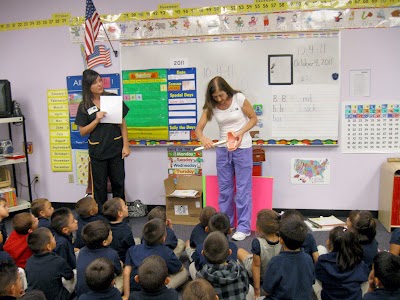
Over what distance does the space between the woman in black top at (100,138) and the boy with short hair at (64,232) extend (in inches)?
41.2

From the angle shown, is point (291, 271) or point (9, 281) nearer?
point (9, 281)

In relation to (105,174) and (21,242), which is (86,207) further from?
(105,174)

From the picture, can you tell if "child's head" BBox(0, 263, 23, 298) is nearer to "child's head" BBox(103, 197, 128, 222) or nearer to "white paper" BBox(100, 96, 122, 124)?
"child's head" BBox(103, 197, 128, 222)

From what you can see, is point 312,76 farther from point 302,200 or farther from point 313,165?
point 302,200

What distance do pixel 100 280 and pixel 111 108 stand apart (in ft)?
6.80

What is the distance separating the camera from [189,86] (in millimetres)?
4062

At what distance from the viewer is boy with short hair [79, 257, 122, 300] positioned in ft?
5.95

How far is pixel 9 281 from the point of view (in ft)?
5.80

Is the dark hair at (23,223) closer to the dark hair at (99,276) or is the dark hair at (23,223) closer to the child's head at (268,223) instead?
the dark hair at (99,276)

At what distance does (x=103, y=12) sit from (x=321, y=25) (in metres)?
2.21

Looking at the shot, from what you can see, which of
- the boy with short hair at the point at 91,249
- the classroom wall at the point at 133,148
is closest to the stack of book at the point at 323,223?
the classroom wall at the point at 133,148

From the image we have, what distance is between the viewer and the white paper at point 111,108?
361 cm

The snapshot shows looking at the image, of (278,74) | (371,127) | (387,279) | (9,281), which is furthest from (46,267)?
(371,127)

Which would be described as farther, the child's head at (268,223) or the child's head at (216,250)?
the child's head at (268,223)
